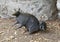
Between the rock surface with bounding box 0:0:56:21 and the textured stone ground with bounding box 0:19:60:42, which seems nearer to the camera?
the textured stone ground with bounding box 0:19:60:42

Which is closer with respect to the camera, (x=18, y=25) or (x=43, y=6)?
(x=18, y=25)

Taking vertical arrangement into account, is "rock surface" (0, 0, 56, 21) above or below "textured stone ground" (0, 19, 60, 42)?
above

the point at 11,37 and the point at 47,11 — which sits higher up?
the point at 47,11

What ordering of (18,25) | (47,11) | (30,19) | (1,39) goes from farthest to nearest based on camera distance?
(47,11) → (18,25) → (30,19) → (1,39)

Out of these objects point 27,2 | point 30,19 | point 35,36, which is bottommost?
point 35,36

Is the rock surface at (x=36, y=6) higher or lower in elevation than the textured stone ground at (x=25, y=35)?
higher

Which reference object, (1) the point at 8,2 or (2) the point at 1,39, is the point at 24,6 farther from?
(2) the point at 1,39

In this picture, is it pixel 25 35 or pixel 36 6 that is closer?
pixel 25 35

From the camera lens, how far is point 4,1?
10.7 feet

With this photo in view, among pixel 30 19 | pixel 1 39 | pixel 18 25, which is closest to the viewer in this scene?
pixel 1 39

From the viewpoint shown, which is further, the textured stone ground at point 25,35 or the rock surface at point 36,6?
the rock surface at point 36,6

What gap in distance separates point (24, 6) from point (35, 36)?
858 mm

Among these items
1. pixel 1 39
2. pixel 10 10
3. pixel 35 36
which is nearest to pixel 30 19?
pixel 35 36

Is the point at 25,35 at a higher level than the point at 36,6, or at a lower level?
lower
